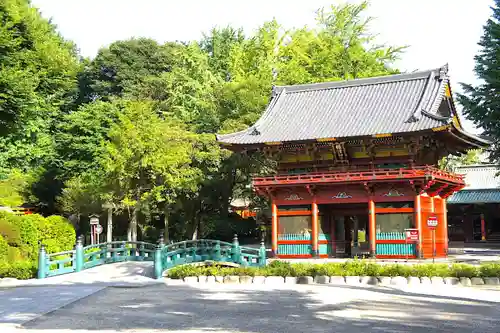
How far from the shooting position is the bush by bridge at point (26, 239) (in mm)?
25188

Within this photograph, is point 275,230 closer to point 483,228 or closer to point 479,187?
point 483,228

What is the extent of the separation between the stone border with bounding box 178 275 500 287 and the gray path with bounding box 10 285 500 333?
145 cm

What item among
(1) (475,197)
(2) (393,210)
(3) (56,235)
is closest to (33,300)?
(3) (56,235)

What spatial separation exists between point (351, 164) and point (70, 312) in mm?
22341

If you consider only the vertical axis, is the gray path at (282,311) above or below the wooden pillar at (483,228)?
below

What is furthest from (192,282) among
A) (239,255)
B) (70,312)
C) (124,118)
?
(124,118)

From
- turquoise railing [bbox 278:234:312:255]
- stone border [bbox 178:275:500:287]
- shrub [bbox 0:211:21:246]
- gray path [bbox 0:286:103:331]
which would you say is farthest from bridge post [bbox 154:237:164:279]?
turquoise railing [bbox 278:234:312:255]

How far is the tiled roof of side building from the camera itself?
3281 cm

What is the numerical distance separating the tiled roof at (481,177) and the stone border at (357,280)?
Answer: 33126mm

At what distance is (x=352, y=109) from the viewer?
Result: 36.0m

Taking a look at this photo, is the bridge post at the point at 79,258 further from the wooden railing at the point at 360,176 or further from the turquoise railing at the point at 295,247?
the turquoise railing at the point at 295,247

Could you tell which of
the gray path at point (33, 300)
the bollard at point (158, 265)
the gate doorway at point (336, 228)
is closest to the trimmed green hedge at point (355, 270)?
the bollard at point (158, 265)

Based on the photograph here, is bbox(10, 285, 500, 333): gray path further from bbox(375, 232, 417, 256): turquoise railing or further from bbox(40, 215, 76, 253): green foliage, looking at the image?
bbox(40, 215, 76, 253): green foliage

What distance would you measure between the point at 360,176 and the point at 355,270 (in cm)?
1081
